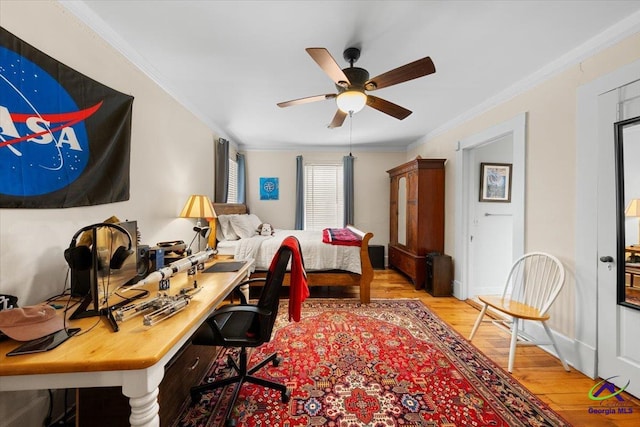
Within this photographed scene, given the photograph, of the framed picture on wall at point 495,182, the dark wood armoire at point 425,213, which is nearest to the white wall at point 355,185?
the dark wood armoire at point 425,213

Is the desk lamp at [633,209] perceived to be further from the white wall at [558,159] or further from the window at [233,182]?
the window at [233,182]

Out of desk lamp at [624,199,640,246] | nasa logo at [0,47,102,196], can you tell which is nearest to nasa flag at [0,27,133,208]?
nasa logo at [0,47,102,196]

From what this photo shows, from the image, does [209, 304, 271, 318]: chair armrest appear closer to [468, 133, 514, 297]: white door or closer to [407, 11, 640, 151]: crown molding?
[407, 11, 640, 151]: crown molding

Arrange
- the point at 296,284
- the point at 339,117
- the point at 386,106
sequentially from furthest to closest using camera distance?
the point at 339,117
the point at 386,106
the point at 296,284

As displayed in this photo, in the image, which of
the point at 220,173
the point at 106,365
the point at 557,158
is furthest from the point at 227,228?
the point at 557,158

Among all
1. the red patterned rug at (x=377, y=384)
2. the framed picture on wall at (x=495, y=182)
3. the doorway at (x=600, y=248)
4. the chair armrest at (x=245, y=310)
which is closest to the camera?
the chair armrest at (x=245, y=310)

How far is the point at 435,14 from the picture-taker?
5.26 ft

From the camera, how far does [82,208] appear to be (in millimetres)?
1619

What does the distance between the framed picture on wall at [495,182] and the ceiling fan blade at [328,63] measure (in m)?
2.73

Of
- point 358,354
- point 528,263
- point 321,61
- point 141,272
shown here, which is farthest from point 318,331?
point 321,61

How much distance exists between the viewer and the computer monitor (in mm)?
1122

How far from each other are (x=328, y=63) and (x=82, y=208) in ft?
6.32

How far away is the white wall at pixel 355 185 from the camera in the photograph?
5.21m

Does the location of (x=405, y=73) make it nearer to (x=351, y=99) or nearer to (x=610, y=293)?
(x=351, y=99)
